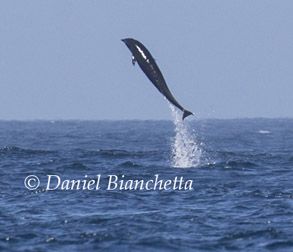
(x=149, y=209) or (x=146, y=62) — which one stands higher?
(x=146, y=62)

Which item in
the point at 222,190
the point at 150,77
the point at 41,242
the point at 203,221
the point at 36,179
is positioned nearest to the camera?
the point at 150,77

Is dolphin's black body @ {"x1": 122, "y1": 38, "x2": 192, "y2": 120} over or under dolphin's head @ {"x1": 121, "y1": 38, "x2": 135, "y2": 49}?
under

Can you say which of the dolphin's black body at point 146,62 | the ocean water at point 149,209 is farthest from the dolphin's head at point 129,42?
the ocean water at point 149,209

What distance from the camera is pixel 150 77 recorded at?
16.0m

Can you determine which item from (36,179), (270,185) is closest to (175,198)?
(270,185)

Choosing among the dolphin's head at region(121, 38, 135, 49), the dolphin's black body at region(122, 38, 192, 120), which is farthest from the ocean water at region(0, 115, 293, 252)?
the dolphin's head at region(121, 38, 135, 49)

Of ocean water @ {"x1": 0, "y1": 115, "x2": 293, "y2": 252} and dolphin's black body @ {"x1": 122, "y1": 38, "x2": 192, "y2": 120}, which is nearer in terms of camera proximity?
dolphin's black body @ {"x1": 122, "y1": 38, "x2": 192, "y2": 120}

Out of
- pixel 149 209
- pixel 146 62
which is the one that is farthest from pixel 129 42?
pixel 149 209

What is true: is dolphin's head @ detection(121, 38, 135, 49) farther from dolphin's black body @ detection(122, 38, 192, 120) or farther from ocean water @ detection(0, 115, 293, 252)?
ocean water @ detection(0, 115, 293, 252)

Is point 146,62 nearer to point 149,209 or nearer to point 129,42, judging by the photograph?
point 129,42

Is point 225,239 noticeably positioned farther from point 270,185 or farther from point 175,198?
point 270,185

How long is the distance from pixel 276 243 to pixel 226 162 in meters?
18.0

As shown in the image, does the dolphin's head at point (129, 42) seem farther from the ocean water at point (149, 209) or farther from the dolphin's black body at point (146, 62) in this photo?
the ocean water at point (149, 209)

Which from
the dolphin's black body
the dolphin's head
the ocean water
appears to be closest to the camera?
the dolphin's black body
